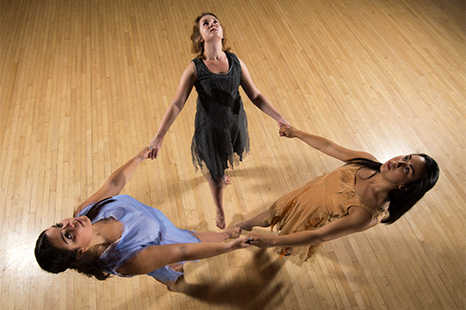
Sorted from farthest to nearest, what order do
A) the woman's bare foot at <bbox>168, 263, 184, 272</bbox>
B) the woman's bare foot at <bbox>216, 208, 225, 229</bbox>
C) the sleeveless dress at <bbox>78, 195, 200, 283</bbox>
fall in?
the woman's bare foot at <bbox>216, 208, 225, 229</bbox>
the woman's bare foot at <bbox>168, 263, 184, 272</bbox>
the sleeveless dress at <bbox>78, 195, 200, 283</bbox>

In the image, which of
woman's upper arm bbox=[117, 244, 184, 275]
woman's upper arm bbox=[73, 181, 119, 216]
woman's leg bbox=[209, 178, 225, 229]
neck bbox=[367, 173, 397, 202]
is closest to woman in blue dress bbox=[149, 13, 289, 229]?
woman's leg bbox=[209, 178, 225, 229]

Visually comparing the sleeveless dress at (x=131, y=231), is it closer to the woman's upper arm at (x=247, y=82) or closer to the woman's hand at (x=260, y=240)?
the woman's hand at (x=260, y=240)

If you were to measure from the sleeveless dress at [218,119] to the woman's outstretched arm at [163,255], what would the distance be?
2.58 ft

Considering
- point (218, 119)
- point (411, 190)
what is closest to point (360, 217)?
point (411, 190)

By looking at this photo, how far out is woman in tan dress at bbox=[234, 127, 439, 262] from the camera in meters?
1.74

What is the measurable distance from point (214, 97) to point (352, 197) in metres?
1.01

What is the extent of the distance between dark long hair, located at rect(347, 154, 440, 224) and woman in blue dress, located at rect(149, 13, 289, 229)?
903 mm

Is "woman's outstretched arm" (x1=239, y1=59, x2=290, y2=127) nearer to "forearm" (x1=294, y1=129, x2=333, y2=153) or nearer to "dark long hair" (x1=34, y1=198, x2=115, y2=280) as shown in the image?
"forearm" (x1=294, y1=129, x2=333, y2=153)

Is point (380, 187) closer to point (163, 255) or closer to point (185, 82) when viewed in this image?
point (163, 255)

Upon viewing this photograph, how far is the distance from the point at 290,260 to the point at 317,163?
41.4 inches

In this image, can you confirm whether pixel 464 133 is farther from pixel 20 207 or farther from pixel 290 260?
pixel 20 207

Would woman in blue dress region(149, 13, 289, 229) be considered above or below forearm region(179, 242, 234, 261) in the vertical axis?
above

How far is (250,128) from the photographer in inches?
144

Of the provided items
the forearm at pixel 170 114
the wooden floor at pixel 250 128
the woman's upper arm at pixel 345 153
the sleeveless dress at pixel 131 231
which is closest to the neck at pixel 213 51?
the forearm at pixel 170 114
